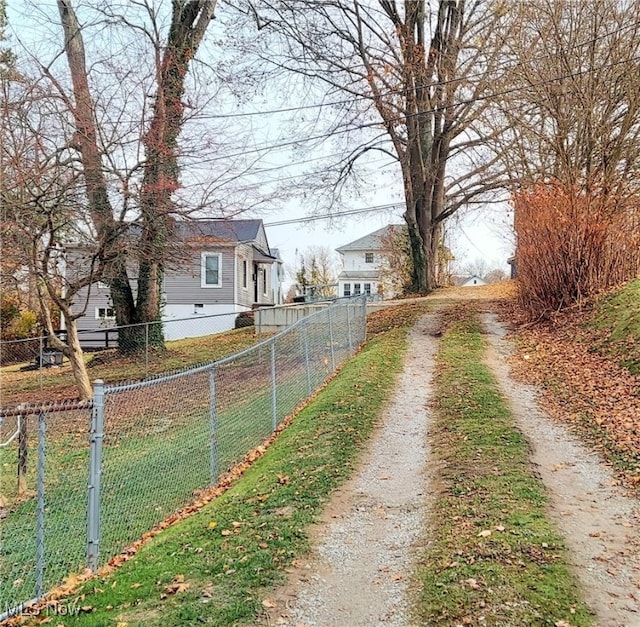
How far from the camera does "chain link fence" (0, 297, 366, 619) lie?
4.38 metres

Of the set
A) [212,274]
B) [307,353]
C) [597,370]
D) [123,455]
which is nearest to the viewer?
[123,455]

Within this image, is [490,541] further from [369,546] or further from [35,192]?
[35,192]

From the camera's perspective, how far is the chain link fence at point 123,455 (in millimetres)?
4383

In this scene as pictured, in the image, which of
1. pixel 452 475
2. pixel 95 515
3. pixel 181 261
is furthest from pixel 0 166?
pixel 452 475

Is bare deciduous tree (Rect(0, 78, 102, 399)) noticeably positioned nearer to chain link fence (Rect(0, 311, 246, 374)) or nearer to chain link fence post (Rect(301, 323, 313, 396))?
chain link fence (Rect(0, 311, 246, 374))

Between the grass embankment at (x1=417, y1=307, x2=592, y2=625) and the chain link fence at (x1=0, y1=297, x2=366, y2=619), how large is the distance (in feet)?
7.99

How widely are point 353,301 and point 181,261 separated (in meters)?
4.38

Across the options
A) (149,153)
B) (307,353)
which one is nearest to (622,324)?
(307,353)

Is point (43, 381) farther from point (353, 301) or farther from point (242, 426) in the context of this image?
point (242, 426)

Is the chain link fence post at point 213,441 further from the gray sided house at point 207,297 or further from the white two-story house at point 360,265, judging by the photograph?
the white two-story house at point 360,265

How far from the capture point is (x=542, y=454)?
6.35 metres

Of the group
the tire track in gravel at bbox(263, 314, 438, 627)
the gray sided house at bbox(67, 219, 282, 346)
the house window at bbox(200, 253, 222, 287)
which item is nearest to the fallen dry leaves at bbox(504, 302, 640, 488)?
the tire track in gravel at bbox(263, 314, 438, 627)

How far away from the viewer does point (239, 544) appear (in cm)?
→ 436

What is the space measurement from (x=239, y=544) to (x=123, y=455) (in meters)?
2.70
